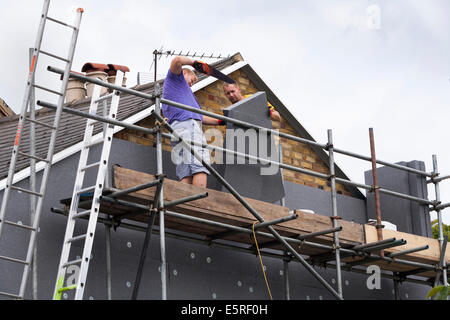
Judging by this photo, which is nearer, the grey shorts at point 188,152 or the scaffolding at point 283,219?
the scaffolding at point 283,219

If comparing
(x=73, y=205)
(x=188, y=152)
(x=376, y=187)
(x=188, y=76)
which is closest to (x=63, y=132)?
(x=188, y=76)

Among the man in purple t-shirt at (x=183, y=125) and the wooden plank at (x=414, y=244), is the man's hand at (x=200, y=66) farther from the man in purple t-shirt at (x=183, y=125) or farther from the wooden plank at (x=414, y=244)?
the wooden plank at (x=414, y=244)

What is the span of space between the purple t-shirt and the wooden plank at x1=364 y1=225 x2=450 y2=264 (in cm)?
244

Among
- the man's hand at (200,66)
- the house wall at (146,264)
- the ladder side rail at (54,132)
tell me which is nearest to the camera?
the ladder side rail at (54,132)

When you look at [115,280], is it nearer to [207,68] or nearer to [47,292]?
[47,292]

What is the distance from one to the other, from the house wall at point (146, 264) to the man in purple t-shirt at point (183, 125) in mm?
574

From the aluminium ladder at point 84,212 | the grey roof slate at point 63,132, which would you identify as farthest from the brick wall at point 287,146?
the aluminium ladder at point 84,212

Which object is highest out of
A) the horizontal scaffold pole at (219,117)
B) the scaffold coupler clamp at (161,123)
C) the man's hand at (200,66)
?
the man's hand at (200,66)

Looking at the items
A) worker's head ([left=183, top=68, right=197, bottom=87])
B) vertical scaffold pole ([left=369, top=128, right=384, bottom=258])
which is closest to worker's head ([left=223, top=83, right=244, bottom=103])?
worker's head ([left=183, top=68, right=197, bottom=87])

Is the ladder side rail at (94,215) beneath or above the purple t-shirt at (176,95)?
beneath

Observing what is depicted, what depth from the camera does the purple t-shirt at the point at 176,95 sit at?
850 centimetres

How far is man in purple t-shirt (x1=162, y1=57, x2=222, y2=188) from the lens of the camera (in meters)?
8.35

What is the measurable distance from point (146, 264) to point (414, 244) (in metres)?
3.29
